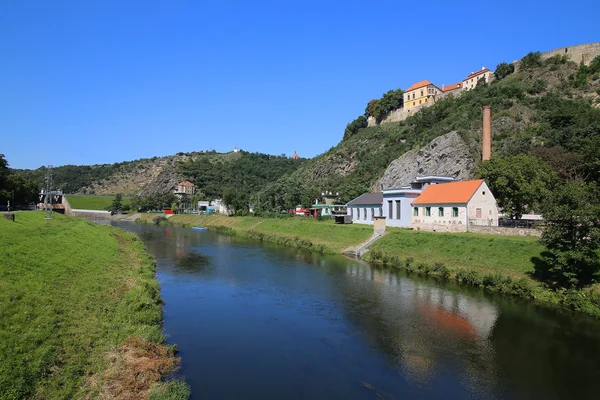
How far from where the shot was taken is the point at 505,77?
310 feet

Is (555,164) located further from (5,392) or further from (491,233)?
(5,392)

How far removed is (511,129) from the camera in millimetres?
68375

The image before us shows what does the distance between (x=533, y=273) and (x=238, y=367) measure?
21.0 m

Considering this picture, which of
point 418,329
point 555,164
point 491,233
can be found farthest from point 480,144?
point 418,329

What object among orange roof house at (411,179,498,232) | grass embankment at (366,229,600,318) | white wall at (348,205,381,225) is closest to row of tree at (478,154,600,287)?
grass embankment at (366,229,600,318)

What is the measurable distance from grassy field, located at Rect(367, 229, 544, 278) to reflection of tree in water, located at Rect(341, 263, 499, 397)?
424cm

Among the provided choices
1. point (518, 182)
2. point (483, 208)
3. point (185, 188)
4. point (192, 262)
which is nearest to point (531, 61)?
point (518, 182)

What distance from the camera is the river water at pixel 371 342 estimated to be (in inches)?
528

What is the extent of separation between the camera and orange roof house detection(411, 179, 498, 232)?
38.2m

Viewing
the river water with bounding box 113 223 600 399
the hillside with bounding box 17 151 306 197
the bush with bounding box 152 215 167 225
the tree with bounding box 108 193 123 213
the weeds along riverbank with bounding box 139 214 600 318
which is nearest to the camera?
the river water with bounding box 113 223 600 399

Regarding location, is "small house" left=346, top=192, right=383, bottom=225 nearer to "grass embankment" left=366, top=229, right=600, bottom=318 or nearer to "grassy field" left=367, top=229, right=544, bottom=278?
"grassy field" left=367, top=229, right=544, bottom=278

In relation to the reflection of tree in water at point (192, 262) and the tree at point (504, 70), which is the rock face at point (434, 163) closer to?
the tree at point (504, 70)

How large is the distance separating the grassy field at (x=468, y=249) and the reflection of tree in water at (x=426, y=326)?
4.24m

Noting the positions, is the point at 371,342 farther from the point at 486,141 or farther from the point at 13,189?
the point at 13,189
